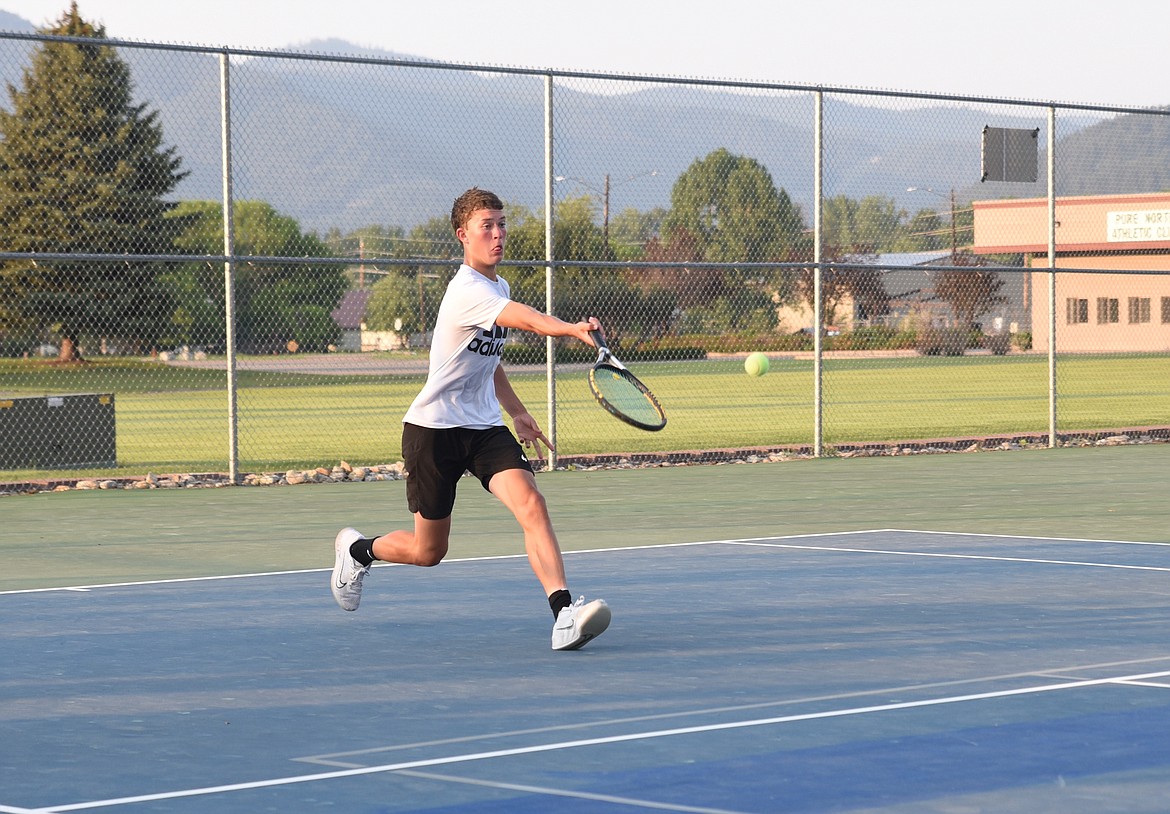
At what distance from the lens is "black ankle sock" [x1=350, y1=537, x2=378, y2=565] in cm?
805

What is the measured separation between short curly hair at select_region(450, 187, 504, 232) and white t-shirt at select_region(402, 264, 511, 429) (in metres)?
0.20

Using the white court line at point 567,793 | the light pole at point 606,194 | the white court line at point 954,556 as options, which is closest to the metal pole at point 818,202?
the light pole at point 606,194

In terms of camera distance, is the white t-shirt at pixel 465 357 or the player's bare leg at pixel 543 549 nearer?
the player's bare leg at pixel 543 549

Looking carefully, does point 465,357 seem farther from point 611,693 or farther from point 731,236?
point 731,236

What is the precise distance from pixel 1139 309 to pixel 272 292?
84.1 feet

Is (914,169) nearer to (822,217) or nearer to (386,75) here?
(822,217)

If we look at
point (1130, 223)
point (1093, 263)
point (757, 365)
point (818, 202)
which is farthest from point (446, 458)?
point (1093, 263)

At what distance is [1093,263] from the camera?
54.6 meters

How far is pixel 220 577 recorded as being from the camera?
9766 millimetres

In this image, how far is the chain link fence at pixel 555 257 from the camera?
17.3 metres

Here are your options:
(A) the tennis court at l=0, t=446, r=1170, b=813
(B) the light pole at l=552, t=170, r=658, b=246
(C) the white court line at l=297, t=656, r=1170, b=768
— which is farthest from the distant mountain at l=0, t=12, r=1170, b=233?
(C) the white court line at l=297, t=656, r=1170, b=768

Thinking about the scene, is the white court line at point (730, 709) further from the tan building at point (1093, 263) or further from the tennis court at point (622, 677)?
the tan building at point (1093, 263)

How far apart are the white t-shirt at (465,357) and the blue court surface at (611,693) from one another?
0.89 m

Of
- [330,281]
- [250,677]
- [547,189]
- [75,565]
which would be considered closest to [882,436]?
[547,189]
